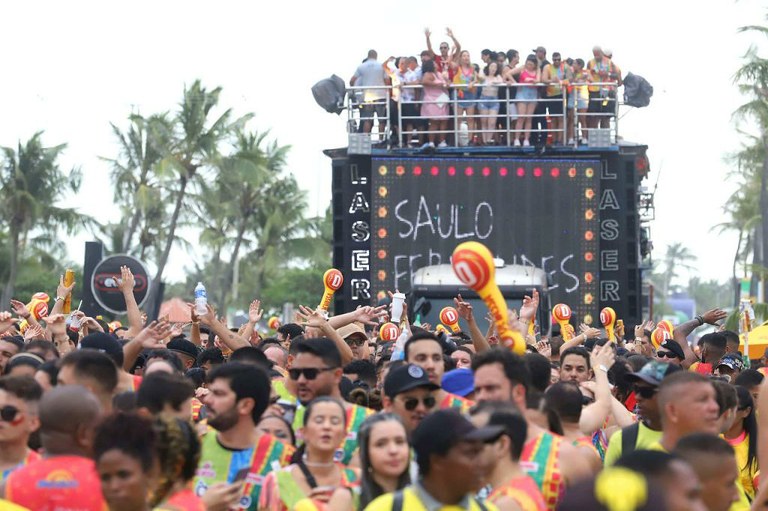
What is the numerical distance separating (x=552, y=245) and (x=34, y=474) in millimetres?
15750

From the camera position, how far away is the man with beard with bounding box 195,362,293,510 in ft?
21.5

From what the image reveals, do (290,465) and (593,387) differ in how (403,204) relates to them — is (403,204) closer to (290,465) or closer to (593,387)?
(593,387)

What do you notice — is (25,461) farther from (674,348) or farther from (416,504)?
(674,348)

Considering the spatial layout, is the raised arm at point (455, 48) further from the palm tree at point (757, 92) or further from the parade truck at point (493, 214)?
the palm tree at point (757, 92)

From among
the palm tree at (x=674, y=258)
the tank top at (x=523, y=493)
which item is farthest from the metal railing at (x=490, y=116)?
the palm tree at (x=674, y=258)

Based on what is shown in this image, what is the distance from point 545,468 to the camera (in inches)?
243

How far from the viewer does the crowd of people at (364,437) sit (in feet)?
16.7

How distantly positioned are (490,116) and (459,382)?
13.3m

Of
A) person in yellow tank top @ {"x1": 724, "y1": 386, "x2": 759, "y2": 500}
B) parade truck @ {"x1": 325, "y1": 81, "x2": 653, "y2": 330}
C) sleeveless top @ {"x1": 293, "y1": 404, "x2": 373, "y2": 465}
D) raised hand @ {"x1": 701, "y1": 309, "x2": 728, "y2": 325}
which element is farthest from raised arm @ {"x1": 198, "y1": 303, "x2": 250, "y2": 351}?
parade truck @ {"x1": 325, "y1": 81, "x2": 653, "y2": 330}

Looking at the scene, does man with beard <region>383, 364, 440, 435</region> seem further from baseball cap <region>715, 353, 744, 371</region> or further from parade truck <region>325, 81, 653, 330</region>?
parade truck <region>325, 81, 653, 330</region>

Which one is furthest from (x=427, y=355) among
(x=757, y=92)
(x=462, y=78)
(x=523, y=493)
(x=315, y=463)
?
(x=757, y=92)

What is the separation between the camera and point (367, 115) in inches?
842

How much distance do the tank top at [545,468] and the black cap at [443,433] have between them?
970mm

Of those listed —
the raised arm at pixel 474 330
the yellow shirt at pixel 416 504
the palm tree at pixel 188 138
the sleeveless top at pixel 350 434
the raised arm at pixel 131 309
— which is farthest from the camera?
the palm tree at pixel 188 138
